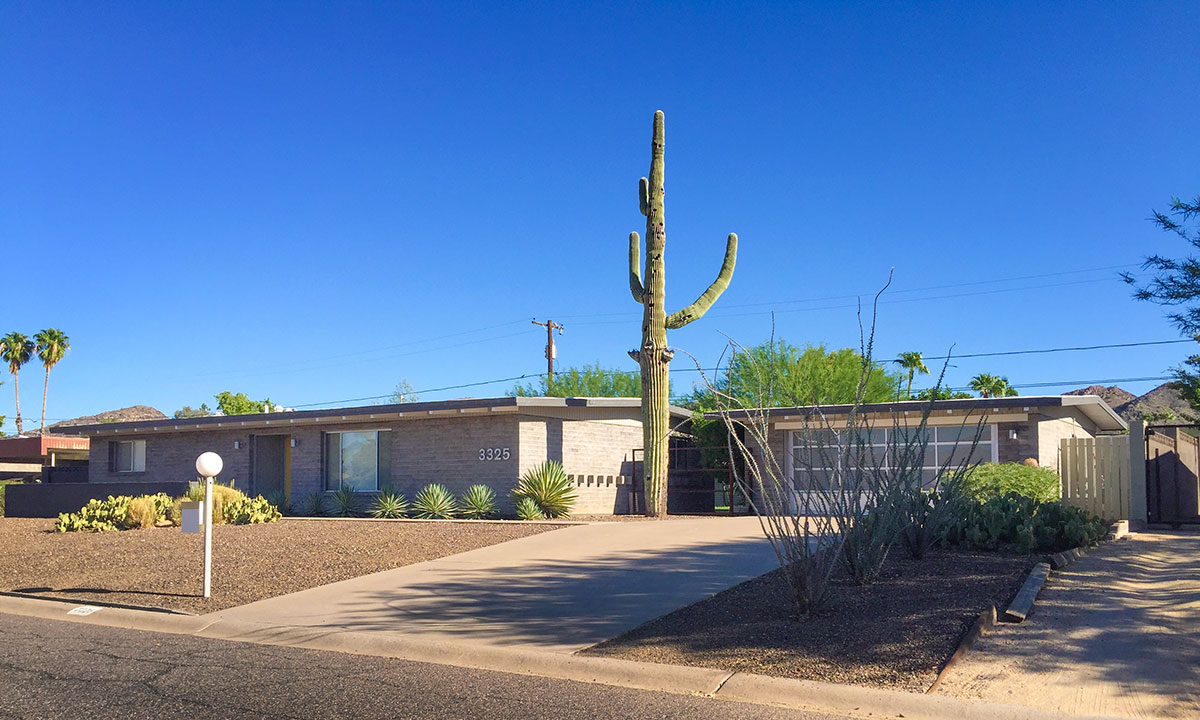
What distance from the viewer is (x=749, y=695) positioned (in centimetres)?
691

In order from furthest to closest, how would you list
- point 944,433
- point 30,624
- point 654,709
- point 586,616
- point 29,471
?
point 29,471
point 944,433
point 30,624
point 586,616
point 654,709

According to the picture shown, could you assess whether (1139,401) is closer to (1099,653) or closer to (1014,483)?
(1014,483)

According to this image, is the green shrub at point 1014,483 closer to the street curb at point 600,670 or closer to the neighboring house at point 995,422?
the neighboring house at point 995,422

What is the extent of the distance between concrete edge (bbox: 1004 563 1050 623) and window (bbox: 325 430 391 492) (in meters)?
18.1

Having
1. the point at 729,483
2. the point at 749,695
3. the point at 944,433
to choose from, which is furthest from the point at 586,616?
the point at 944,433

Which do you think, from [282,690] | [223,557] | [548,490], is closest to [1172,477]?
[548,490]

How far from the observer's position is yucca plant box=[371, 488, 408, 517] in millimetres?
23281

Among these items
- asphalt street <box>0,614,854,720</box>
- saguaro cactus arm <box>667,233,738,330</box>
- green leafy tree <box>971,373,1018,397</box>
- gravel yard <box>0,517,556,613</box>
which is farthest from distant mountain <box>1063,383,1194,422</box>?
asphalt street <box>0,614,854,720</box>

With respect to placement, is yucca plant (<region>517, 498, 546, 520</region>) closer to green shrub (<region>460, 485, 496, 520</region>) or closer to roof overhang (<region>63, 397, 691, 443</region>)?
green shrub (<region>460, 485, 496, 520</region>)

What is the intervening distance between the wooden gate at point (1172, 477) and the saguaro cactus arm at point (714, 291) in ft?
26.6

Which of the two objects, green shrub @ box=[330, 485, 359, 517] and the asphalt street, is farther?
green shrub @ box=[330, 485, 359, 517]

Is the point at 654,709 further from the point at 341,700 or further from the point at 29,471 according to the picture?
the point at 29,471

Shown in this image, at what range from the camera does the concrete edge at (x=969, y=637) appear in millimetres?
6777

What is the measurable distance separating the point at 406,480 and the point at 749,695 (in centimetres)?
1903
